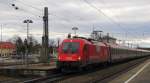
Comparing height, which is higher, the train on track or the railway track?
the train on track

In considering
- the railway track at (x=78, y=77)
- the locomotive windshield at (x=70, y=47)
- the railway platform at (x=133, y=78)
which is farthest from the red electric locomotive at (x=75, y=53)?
the railway platform at (x=133, y=78)

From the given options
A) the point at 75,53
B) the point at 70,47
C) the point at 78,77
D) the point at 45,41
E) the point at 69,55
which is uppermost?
the point at 45,41

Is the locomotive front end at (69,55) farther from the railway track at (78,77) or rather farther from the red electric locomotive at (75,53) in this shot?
the railway track at (78,77)

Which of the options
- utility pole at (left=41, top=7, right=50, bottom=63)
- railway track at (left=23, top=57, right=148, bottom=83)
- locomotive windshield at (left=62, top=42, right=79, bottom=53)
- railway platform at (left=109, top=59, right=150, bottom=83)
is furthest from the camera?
utility pole at (left=41, top=7, right=50, bottom=63)

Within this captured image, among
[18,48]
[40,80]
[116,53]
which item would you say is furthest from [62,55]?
[18,48]

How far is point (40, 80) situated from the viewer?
23750 mm

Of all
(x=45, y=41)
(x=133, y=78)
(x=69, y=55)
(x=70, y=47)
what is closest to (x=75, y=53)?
(x=69, y=55)

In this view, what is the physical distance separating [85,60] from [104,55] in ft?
31.9

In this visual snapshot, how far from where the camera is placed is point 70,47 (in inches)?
1221

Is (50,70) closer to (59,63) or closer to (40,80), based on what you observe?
(59,63)

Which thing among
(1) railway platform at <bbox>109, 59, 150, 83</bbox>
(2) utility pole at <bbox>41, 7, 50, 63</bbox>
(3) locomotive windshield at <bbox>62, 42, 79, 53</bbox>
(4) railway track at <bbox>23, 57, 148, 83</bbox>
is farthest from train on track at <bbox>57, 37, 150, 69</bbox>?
(2) utility pole at <bbox>41, 7, 50, 63</bbox>

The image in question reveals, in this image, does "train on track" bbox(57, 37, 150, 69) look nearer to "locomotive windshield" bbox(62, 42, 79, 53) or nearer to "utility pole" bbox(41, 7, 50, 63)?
"locomotive windshield" bbox(62, 42, 79, 53)

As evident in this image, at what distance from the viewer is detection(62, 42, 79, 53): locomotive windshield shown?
30.7m

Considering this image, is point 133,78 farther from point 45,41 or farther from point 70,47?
point 45,41
